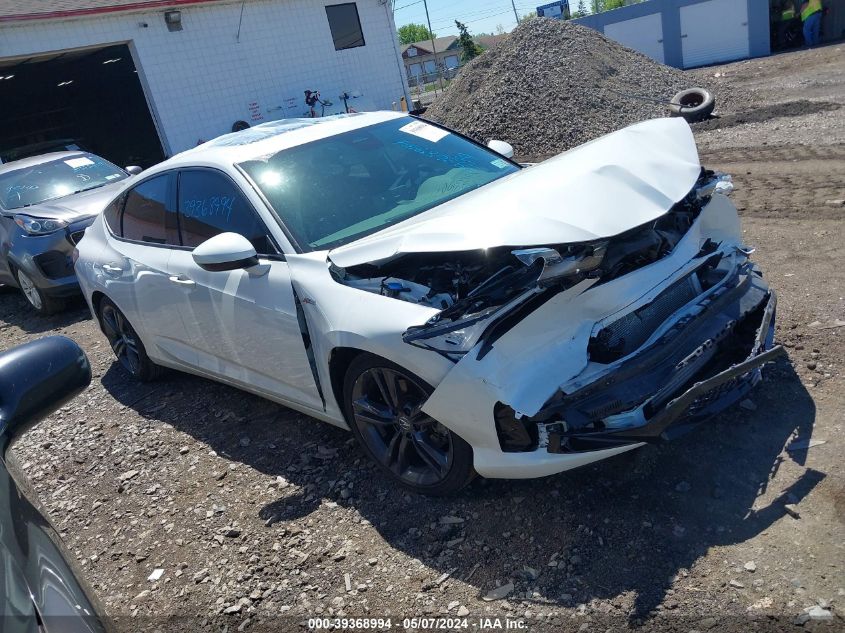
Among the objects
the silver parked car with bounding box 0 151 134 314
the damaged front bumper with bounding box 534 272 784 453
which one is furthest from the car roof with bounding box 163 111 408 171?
the silver parked car with bounding box 0 151 134 314

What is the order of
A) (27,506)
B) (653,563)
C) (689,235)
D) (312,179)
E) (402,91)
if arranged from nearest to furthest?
(27,506) < (653,563) < (689,235) < (312,179) < (402,91)

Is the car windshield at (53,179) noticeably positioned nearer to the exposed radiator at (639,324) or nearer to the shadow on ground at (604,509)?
the shadow on ground at (604,509)

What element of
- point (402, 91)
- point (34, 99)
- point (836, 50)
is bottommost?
point (836, 50)

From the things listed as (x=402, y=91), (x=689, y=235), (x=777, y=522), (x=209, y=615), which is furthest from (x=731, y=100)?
(x=209, y=615)

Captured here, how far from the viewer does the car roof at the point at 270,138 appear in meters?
4.25

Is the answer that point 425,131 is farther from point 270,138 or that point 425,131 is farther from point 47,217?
point 47,217

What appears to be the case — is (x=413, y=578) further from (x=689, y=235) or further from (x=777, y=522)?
(x=689, y=235)

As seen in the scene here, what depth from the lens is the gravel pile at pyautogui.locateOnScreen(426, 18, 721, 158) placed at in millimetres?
13539

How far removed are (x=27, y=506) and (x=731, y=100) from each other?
15648 millimetres

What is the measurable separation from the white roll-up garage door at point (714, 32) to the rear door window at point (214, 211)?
28.9 metres

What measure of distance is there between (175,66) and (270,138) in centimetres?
1485

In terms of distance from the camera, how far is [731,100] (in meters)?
14.6

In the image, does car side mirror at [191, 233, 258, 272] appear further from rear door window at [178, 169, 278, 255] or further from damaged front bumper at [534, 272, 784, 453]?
damaged front bumper at [534, 272, 784, 453]

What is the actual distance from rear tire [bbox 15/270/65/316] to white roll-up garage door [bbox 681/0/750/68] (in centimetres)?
2768
